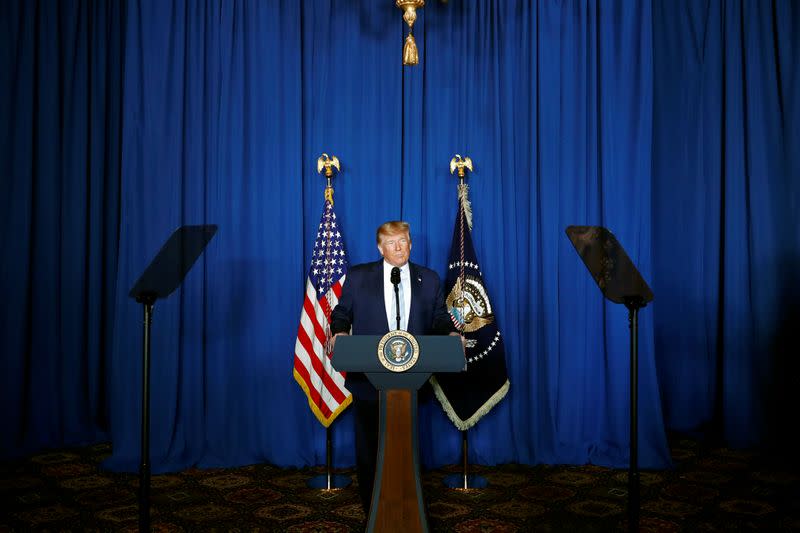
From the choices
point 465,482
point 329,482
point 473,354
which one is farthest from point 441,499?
point 473,354

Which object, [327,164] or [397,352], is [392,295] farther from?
[327,164]

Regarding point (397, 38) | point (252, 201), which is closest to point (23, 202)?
point (252, 201)

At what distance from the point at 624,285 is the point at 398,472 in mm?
1327

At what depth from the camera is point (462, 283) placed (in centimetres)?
→ 482

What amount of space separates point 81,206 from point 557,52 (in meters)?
3.79

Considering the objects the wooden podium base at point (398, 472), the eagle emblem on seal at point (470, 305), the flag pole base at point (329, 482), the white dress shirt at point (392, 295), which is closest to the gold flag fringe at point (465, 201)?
the eagle emblem on seal at point (470, 305)

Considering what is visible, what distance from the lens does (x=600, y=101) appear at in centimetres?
521

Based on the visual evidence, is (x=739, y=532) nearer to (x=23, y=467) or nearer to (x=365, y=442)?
(x=365, y=442)

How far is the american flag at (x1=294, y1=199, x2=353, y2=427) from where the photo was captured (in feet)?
15.6

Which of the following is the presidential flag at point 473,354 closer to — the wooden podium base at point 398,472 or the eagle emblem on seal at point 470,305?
the eagle emblem on seal at point 470,305

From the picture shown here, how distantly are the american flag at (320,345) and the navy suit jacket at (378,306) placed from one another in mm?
553

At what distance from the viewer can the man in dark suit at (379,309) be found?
397 centimetres

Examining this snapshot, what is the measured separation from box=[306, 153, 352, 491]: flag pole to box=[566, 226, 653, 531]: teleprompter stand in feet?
6.03

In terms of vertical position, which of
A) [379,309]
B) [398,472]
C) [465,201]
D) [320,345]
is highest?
[465,201]
